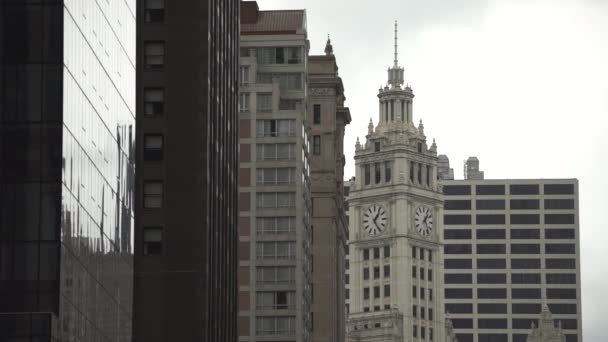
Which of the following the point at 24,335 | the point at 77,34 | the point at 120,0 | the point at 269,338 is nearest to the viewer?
the point at 24,335

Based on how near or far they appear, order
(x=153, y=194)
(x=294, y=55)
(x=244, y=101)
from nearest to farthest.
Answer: (x=153, y=194) → (x=244, y=101) → (x=294, y=55)

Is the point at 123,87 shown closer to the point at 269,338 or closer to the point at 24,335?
the point at 24,335

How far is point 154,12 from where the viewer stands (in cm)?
12231

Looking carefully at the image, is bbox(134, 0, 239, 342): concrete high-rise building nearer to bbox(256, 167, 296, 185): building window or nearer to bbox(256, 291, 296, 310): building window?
bbox(256, 291, 296, 310): building window

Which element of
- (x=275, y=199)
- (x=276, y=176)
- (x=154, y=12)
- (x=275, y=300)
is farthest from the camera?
(x=275, y=199)

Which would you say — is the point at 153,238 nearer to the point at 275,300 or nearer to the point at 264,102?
the point at 275,300

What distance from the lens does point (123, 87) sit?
313ft

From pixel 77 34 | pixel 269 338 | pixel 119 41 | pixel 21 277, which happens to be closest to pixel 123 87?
pixel 119 41

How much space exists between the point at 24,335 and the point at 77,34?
1222 cm

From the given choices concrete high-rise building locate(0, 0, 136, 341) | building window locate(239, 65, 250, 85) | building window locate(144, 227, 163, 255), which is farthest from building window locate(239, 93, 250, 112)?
concrete high-rise building locate(0, 0, 136, 341)

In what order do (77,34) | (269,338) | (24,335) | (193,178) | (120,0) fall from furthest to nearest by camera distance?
1. (269,338)
2. (193,178)
3. (120,0)
4. (77,34)
5. (24,335)

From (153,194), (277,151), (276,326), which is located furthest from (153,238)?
(277,151)

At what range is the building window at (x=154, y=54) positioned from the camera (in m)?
122

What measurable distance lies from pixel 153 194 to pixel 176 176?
175cm
